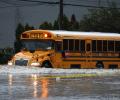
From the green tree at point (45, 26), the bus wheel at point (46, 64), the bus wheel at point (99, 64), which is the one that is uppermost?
the green tree at point (45, 26)

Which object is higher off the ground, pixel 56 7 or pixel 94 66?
pixel 56 7

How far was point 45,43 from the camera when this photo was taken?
122 ft

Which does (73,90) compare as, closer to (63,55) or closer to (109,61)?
(63,55)

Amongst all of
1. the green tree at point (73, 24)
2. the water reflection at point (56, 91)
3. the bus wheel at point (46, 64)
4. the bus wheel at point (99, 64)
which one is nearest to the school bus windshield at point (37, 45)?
the bus wheel at point (46, 64)

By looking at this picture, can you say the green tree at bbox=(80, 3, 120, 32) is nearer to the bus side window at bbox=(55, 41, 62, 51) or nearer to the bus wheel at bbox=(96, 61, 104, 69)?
the bus wheel at bbox=(96, 61, 104, 69)

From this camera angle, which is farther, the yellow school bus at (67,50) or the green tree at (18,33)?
the green tree at (18,33)

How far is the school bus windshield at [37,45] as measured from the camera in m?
37.1

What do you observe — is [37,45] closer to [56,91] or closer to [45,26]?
[45,26]

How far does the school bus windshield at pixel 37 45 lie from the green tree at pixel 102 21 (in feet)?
47.7

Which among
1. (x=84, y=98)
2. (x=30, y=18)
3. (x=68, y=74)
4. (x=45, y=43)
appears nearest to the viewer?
(x=84, y=98)

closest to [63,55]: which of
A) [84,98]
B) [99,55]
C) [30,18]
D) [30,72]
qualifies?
[99,55]

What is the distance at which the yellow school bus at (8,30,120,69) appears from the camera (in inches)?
1448

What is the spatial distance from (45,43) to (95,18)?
52.7ft

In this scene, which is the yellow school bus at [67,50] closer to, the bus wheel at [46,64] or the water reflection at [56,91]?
the bus wheel at [46,64]
